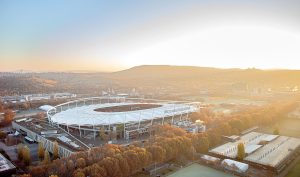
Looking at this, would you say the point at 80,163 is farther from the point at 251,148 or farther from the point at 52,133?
the point at 251,148

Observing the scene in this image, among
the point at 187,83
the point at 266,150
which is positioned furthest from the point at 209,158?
the point at 187,83

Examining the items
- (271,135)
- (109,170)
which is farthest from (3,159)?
(271,135)

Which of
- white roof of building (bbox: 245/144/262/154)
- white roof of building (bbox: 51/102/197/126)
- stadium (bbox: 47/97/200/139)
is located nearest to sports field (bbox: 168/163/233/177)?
white roof of building (bbox: 245/144/262/154)

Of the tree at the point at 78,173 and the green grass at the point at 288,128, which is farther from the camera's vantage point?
the green grass at the point at 288,128

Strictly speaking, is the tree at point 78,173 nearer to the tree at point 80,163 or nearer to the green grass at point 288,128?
the tree at point 80,163

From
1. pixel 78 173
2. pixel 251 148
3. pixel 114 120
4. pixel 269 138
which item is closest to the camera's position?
pixel 78 173

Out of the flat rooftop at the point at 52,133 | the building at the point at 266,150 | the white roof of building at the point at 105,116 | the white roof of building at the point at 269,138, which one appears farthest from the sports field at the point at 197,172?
the white roof of building at the point at 105,116

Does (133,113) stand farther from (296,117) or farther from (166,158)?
(296,117)

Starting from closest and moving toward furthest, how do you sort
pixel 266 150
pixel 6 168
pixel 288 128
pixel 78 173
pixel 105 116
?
pixel 78 173, pixel 6 168, pixel 266 150, pixel 105 116, pixel 288 128
